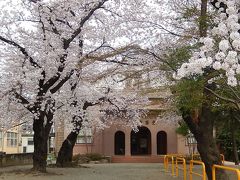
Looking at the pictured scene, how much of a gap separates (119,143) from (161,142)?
433 centimetres

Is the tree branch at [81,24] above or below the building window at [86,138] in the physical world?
above

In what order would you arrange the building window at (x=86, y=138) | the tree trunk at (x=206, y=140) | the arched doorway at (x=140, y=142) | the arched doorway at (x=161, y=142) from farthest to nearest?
1. the arched doorway at (x=140, y=142)
2. the arched doorway at (x=161, y=142)
3. the building window at (x=86, y=138)
4. the tree trunk at (x=206, y=140)

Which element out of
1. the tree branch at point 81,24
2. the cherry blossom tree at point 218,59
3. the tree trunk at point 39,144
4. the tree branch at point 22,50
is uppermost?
the tree branch at point 81,24

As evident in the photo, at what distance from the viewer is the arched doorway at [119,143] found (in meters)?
39.8

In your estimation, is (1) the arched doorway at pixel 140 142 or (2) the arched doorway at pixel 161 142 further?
(1) the arched doorway at pixel 140 142

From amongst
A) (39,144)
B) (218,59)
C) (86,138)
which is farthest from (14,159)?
(218,59)

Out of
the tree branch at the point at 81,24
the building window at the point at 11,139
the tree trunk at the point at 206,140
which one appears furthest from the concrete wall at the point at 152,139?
the tree trunk at the point at 206,140

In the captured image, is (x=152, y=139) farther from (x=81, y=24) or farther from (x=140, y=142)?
(x=81, y=24)

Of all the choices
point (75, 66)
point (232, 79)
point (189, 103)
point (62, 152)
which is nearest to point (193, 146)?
point (62, 152)

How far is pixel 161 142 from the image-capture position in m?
39.9

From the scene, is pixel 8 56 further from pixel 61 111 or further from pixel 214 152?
pixel 214 152

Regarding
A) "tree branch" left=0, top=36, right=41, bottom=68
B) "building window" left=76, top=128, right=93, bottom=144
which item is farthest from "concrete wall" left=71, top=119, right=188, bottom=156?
"tree branch" left=0, top=36, right=41, bottom=68

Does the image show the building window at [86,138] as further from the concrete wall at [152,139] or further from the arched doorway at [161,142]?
the arched doorway at [161,142]

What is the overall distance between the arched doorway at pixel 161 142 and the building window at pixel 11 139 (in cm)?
1830
